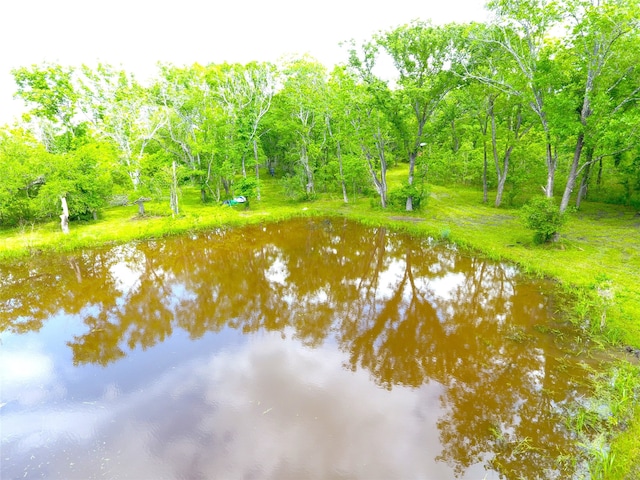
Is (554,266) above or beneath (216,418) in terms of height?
above

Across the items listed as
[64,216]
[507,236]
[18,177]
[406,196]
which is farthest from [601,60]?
[18,177]

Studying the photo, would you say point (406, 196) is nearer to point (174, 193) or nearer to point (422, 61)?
point (422, 61)

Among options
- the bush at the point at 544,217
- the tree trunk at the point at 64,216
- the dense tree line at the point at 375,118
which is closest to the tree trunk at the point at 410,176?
the dense tree line at the point at 375,118

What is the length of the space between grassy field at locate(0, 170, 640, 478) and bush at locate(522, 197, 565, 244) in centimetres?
109

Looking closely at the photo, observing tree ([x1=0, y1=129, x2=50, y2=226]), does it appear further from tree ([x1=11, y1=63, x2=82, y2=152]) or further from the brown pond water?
the brown pond water

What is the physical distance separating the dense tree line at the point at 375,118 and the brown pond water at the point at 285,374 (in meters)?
10.0

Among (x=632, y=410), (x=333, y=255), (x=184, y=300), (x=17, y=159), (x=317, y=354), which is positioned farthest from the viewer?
(x=17, y=159)

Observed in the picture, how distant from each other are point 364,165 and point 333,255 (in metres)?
13.3

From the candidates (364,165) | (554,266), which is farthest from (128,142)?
(554,266)

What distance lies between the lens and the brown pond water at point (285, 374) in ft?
22.4

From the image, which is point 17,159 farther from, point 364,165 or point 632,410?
point 632,410

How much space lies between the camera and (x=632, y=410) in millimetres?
7441

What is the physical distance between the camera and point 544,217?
17047 millimetres

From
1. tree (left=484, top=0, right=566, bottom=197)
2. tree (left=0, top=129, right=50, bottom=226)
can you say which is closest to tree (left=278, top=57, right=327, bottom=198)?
tree (left=484, top=0, right=566, bottom=197)
